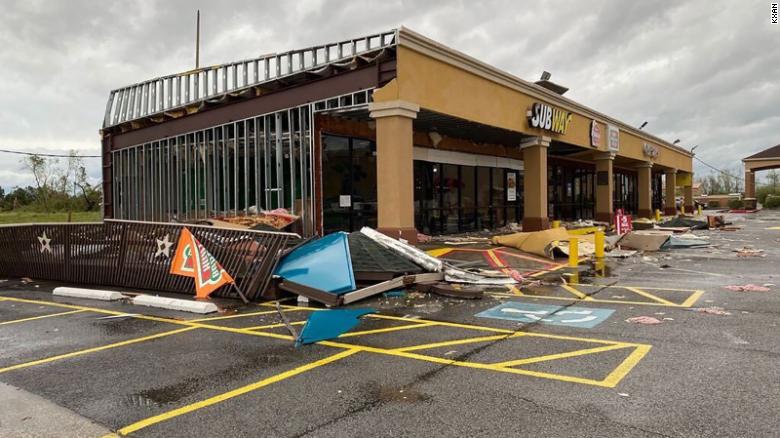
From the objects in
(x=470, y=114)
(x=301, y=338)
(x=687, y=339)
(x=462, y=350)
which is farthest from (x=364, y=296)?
(x=470, y=114)

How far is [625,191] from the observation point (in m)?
41.9

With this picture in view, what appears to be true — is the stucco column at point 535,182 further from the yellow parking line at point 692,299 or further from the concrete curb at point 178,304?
the concrete curb at point 178,304

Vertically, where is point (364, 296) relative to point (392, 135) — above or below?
below

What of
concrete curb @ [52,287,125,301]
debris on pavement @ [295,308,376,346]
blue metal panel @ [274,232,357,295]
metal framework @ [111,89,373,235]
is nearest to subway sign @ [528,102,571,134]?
metal framework @ [111,89,373,235]

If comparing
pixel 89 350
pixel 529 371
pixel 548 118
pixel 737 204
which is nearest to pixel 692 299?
pixel 529 371

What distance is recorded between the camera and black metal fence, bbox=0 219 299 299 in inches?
361

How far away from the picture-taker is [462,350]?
563 centimetres

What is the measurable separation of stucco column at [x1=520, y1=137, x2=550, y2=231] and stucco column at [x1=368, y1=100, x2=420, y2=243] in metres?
8.36

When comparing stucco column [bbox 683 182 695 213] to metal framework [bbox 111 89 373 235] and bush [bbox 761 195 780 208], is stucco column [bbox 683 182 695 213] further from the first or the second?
metal framework [bbox 111 89 373 235]

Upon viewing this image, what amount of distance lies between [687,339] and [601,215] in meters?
24.5

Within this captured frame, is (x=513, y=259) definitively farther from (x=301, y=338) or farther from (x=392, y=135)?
(x=301, y=338)

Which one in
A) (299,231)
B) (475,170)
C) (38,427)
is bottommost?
(38,427)

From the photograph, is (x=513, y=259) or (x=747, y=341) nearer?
(x=747, y=341)

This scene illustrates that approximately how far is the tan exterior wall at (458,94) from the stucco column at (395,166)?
0.37m
